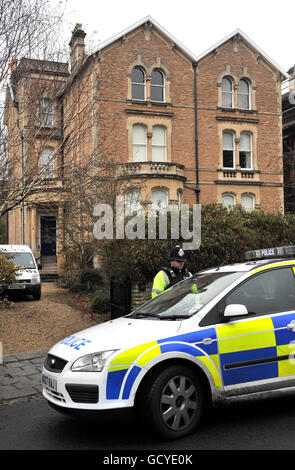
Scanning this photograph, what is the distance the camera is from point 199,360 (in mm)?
4512

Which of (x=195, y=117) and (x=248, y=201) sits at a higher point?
(x=195, y=117)

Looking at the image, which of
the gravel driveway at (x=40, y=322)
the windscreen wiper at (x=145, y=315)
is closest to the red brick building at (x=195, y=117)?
the gravel driveway at (x=40, y=322)

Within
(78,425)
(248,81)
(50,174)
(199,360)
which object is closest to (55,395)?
(78,425)

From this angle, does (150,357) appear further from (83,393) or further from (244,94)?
(244,94)

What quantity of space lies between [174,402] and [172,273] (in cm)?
315

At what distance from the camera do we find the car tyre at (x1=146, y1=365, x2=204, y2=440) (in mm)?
4242

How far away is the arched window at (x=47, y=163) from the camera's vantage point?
9852 millimetres

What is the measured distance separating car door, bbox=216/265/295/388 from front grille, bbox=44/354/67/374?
1543mm

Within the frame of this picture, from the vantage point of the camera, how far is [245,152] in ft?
88.2

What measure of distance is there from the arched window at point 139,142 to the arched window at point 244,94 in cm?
622

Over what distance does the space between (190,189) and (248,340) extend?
20.5 meters

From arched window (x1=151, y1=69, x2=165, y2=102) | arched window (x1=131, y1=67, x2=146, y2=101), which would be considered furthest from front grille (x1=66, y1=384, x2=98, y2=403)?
arched window (x1=151, y1=69, x2=165, y2=102)

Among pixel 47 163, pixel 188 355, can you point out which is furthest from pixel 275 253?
pixel 47 163

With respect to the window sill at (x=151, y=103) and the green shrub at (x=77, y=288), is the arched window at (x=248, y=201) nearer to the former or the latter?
the window sill at (x=151, y=103)
